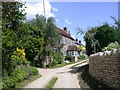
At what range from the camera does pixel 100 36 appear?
1947 centimetres

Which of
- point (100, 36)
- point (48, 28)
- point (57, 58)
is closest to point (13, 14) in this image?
point (100, 36)

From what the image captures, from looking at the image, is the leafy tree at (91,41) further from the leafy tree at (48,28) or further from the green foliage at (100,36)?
the leafy tree at (48,28)

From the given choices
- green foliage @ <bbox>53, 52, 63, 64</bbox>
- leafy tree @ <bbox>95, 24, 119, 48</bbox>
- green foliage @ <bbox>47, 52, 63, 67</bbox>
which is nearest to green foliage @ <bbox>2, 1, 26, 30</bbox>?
leafy tree @ <bbox>95, 24, 119, 48</bbox>

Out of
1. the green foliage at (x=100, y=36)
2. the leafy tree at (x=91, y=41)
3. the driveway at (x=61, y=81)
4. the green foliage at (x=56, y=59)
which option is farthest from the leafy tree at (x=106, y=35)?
the green foliage at (x=56, y=59)

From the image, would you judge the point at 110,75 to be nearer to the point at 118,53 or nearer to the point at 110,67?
the point at 110,67

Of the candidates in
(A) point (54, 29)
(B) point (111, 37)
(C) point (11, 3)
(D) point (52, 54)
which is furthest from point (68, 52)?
(C) point (11, 3)

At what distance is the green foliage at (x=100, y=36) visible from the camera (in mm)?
18094

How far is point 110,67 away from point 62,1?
4.07 meters

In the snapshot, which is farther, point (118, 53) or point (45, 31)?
point (45, 31)

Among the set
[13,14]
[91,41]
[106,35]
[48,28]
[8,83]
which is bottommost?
[8,83]

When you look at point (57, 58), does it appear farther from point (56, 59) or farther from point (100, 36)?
point (100, 36)

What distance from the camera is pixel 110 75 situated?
8.99 meters

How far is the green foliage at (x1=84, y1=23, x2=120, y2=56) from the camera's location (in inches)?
712

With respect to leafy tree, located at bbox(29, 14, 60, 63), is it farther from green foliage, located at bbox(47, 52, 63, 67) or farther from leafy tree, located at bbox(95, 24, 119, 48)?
leafy tree, located at bbox(95, 24, 119, 48)
